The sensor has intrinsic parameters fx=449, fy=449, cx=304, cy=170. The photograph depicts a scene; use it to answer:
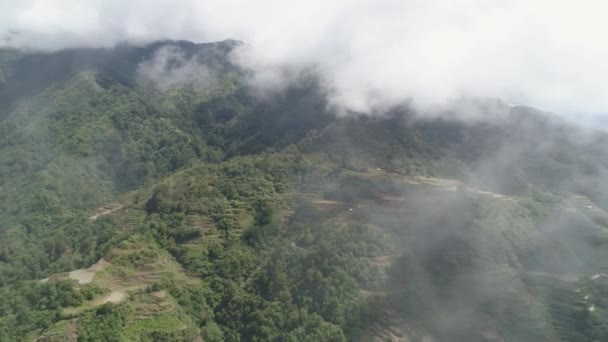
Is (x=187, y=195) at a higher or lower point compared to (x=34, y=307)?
higher

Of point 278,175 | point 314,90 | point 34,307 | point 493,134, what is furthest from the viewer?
point 314,90

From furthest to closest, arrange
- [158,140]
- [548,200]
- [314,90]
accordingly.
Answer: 1. [314,90]
2. [158,140]
3. [548,200]

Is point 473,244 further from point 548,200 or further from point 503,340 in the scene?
point 548,200

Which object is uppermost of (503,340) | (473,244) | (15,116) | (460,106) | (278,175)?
(460,106)

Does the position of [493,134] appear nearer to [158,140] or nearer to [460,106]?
[460,106]

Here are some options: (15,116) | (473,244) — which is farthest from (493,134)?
(15,116)

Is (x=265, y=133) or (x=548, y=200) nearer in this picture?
(x=548, y=200)
